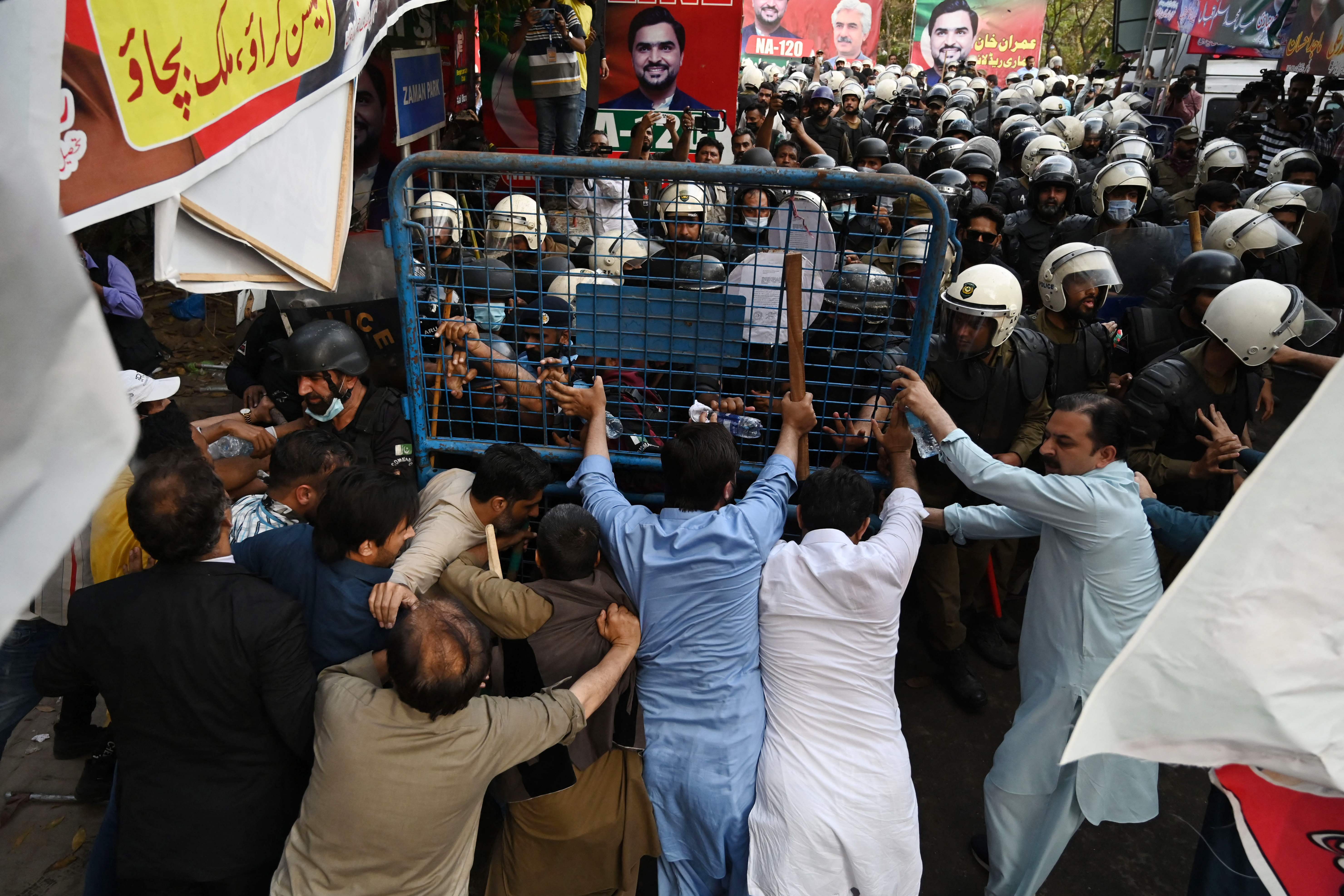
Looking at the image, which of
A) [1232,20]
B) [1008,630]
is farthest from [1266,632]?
[1232,20]

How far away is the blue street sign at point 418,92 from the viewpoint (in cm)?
599

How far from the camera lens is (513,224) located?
2850 mm

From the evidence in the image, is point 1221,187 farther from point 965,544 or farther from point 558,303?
point 558,303

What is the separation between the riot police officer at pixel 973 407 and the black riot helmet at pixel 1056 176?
11.7ft

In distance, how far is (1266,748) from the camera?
121 centimetres

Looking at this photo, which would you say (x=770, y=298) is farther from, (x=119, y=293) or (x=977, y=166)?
(x=977, y=166)

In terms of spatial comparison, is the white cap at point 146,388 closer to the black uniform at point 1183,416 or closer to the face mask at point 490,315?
the face mask at point 490,315

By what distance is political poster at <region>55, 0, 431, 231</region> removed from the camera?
5.53 feet

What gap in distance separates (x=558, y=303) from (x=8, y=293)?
113 inches

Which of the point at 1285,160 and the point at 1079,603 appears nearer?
the point at 1079,603

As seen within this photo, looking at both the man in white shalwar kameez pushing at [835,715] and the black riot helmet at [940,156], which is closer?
the man in white shalwar kameez pushing at [835,715]

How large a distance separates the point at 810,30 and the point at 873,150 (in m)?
24.7

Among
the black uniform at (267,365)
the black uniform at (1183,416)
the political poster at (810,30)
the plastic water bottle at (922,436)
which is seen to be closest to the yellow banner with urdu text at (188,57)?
the black uniform at (267,365)

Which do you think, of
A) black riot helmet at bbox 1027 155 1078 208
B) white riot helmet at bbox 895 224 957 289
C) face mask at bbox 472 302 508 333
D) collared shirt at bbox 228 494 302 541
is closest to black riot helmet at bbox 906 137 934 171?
black riot helmet at bbox 1027 155 1078 208
